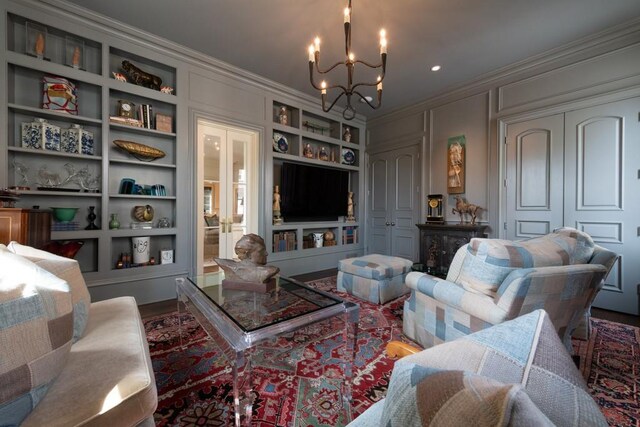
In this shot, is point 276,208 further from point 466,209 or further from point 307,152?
point 466,209

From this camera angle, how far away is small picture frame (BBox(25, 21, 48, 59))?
2.42 metres

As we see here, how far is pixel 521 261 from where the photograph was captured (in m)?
1.31

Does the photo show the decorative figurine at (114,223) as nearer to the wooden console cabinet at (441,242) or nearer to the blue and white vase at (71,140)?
the blue and white vase at (71,140)

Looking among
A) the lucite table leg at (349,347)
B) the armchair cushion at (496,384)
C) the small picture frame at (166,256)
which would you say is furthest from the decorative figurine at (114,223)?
the armchair cushion at (496,384)

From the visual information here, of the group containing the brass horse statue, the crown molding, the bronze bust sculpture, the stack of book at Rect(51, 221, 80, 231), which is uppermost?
the crown molding

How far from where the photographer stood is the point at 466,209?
12.0ft

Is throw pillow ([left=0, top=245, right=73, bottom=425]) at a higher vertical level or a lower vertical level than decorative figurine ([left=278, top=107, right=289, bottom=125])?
lower

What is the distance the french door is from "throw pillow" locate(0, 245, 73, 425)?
2.63 m

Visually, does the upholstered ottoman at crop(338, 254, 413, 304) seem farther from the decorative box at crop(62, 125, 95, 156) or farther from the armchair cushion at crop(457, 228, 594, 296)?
the decorative box at crop(62, 125, 95, 156)

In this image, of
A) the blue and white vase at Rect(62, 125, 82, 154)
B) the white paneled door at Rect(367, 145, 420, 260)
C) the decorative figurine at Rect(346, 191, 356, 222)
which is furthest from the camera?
the decorative figurine at Rect(346, 191, 356, 222)

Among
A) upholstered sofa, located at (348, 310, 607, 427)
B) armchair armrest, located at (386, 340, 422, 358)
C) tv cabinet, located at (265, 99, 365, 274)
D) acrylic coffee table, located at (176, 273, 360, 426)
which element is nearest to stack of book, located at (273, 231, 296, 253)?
tv cabinet, located at (265, 99, 365, 274)

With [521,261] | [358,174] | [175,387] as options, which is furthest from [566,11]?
[175,387]

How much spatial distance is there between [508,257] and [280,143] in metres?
3.46

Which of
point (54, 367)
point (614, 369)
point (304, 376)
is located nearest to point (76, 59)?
point (54, 367)
